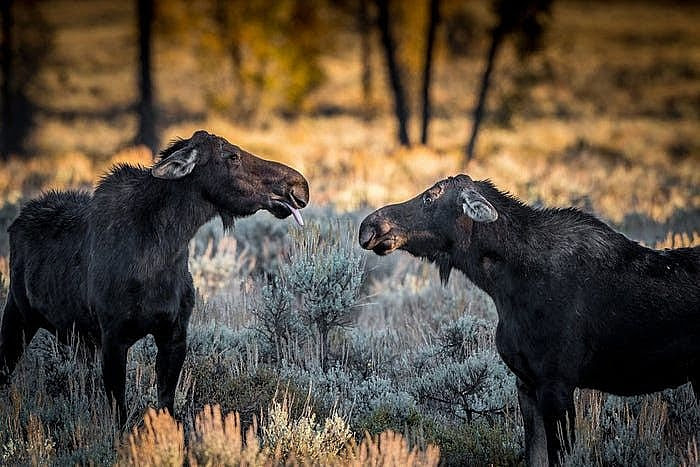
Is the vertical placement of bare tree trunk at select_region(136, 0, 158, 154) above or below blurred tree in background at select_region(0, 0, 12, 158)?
below

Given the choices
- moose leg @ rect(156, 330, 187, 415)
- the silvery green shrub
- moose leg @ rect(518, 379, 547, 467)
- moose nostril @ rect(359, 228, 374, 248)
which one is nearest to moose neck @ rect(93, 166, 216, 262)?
moose leg @ rect(156, 330, 187, 415)

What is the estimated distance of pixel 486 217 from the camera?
6.00m

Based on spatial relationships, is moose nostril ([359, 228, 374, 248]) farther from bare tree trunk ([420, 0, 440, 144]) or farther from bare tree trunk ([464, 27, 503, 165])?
bare tree trunk ([420, 0, 440, 144])

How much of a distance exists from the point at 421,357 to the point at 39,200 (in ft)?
11.6

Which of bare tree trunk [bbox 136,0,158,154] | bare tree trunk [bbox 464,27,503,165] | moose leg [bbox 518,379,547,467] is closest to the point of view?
moose leg [bbox 518,379,547,467]

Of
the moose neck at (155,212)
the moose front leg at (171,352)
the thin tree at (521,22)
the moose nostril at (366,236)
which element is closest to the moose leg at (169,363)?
the moose front leg at (171,352)

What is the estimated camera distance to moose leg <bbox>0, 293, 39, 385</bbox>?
24.4ft

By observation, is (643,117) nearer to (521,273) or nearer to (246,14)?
(246,14)

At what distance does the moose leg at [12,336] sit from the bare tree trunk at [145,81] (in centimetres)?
1525

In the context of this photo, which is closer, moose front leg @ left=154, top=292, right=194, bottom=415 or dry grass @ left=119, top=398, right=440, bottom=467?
dry grass @ left=119, top=398, right=440, bottom=467

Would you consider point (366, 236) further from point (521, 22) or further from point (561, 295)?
point (521, 22)

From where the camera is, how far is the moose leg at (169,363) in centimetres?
654

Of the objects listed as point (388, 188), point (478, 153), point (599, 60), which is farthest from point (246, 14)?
point (599, 60)

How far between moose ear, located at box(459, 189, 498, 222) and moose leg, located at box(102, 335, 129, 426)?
8.20ft
